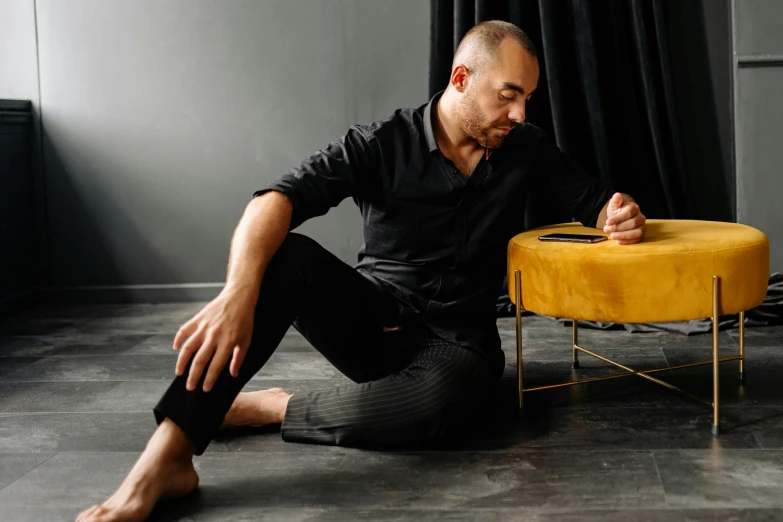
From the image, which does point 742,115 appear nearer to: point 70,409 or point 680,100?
point 680,100

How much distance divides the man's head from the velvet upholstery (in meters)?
0.30

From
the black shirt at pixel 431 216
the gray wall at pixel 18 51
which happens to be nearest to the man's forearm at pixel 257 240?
the black shirt at pixel 431 216

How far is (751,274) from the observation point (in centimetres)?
204

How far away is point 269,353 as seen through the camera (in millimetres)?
1770

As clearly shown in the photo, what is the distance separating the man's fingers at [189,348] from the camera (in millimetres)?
1572

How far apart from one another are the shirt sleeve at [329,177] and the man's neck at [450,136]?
161mm

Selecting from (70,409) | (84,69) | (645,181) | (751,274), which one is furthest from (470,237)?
(84,69)

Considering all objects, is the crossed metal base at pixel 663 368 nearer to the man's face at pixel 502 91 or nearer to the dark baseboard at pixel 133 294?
the man's face at pixel 502 91

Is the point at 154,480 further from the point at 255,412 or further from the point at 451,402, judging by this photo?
the point at 451,402

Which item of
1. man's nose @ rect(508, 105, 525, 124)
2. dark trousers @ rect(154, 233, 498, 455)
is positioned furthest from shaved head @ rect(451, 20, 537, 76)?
dark trousers @ rect(154, 233, 498, 455)

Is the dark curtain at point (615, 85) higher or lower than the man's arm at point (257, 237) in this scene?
higher

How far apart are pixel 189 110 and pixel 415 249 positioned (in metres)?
1.90

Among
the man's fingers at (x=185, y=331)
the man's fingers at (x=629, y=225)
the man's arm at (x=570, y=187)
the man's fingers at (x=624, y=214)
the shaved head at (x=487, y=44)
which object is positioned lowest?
the man's fingers at (x=185, y=331)

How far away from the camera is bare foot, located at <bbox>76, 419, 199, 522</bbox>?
5.12 ft
